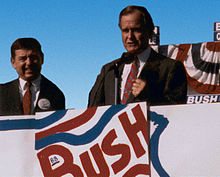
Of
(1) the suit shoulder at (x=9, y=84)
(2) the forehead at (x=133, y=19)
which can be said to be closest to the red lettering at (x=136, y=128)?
(2) the forehead at (x=133, y=19)

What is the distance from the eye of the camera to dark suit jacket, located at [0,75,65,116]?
204 inches

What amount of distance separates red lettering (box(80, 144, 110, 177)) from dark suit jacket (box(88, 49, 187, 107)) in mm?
769

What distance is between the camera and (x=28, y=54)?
5.25 m

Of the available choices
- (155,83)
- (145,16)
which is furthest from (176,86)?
(145,16)

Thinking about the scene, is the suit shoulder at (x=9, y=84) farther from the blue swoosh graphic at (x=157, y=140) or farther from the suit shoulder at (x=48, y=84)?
the blue swoosh graphic at (x=157, y=140)

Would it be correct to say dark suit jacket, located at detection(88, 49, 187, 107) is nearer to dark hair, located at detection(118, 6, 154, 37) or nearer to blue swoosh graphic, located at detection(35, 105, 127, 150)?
dark hair, located at detection(118, 6, 154, 37)

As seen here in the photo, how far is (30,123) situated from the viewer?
4.44 metres

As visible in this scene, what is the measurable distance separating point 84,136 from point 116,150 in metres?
0.35

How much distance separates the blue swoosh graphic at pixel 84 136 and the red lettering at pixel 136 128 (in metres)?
0.14

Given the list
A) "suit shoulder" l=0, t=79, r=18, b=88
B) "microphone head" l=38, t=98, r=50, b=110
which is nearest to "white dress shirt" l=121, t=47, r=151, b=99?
"microphone head" l=38, t=98, r=50, b=110

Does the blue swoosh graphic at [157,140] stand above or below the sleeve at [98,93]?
below

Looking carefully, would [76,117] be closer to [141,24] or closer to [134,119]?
[134,119]

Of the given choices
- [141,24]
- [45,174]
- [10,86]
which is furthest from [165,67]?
[10,86]

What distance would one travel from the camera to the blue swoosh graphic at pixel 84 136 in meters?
3.99
